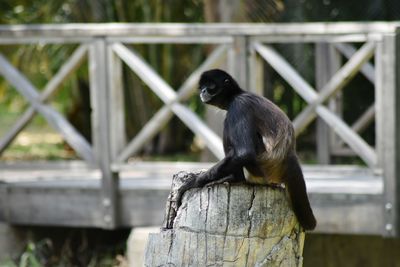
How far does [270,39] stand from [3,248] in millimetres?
2935

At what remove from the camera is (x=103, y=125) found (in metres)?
8.21

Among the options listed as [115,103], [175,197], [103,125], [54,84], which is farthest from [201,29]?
[175,197]

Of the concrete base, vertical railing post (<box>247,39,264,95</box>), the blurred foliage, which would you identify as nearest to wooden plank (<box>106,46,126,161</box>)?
the concrete base

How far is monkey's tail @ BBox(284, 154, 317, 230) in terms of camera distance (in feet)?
16.4

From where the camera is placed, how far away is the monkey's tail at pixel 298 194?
5012 mm

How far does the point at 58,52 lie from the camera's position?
1480 cm

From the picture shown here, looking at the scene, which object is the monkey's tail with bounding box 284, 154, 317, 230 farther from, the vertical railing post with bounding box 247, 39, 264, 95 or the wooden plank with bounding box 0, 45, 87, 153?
the wooden plank with bounding box 0, 45, 87, 153

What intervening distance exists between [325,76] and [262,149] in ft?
18.1

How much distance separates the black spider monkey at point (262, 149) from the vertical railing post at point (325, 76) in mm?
5285

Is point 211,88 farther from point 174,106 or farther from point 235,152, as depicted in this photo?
point 174,106

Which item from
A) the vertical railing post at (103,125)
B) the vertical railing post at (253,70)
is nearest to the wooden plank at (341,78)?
the vertical railing post at (253,70)

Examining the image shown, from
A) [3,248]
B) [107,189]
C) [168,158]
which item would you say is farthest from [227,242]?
[168,158]

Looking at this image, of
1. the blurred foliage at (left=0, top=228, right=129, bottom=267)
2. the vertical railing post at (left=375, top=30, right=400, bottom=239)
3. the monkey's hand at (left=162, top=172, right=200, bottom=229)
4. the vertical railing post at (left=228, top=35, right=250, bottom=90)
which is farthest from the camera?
the blurred foliage at (left=0, top=228, right=129, bottom=267)

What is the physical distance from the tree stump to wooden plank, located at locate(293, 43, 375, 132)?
10.2 feet
